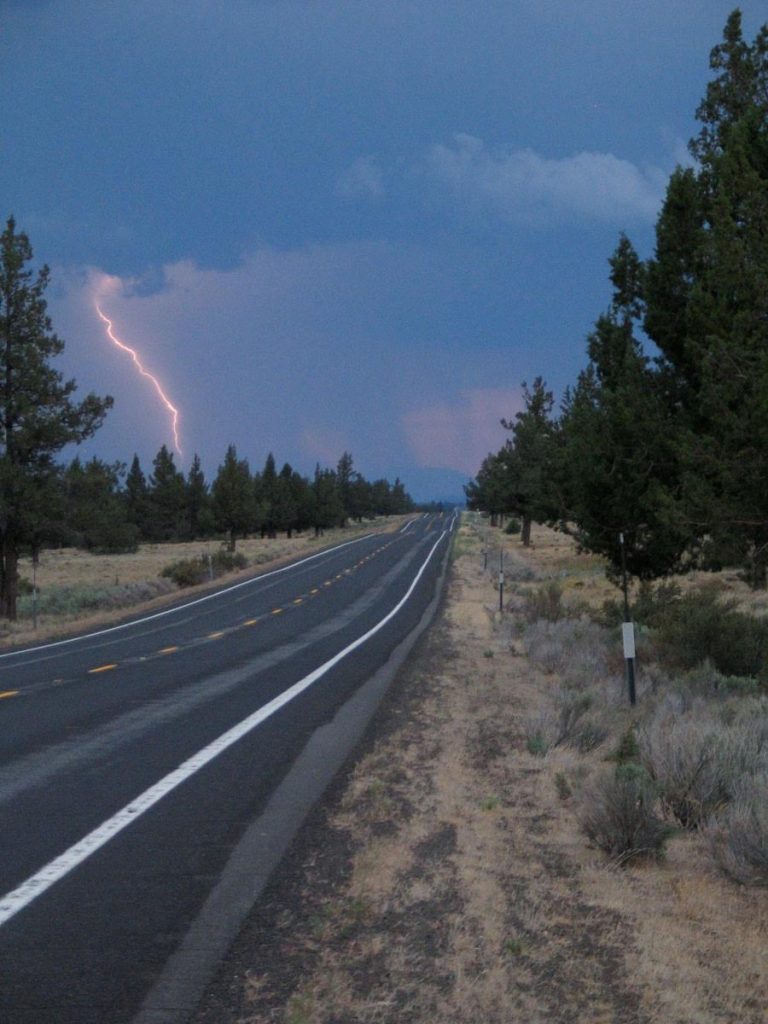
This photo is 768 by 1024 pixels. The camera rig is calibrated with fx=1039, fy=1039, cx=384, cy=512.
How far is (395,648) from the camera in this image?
2069 centimetres

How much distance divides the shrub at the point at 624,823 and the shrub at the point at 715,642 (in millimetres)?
9287

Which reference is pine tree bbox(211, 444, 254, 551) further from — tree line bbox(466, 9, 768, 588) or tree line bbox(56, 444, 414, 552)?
tree line bbox(466, 9, 768, 588)

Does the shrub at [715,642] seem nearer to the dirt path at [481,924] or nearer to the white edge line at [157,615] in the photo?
the dirt path at [481,924]

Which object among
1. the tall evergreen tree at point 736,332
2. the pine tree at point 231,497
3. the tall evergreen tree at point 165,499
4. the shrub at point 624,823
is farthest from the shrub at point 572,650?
the tall evergreen tree at point 165,499

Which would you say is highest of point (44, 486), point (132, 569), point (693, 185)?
point (693, 185)

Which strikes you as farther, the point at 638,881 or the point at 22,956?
the point at 638,881

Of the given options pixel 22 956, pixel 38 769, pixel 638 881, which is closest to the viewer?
pixel 22 956

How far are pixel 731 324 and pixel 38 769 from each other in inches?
407

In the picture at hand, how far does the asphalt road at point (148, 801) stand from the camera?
4.58 m

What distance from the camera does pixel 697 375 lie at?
56.3 feet

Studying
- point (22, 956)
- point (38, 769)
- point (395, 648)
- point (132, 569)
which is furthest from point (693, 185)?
point (132, 569)

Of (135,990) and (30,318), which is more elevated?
(30,318)

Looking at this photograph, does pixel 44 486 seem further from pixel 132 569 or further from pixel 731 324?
pixel 132 569

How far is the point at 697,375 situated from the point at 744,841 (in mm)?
12432
